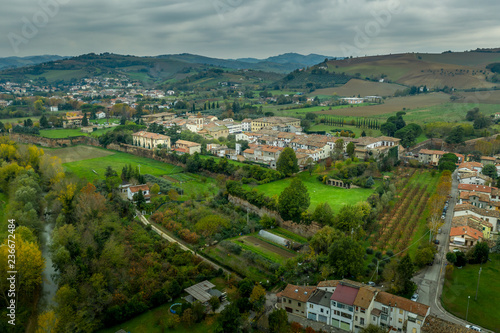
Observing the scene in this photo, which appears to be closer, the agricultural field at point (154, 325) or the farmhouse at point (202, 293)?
the agricultural field at point (154, 325)

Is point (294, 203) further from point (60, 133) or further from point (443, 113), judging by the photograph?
point (443, 113)

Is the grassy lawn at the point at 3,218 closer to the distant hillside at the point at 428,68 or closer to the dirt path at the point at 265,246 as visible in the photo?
the dirt path at the point at 265,246

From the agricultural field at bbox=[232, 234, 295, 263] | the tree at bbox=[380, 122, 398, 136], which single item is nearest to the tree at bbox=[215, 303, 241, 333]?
the agricultural field at bbox=[232, 234, 295, 263]

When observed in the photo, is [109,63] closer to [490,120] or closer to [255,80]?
[255,80]

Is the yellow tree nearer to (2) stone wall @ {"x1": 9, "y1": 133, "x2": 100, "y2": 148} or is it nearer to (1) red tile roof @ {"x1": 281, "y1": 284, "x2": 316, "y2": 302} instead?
(1) red tile roof @ {"x1": 281, "y1": 284, "x2": 316, "y2": 302}

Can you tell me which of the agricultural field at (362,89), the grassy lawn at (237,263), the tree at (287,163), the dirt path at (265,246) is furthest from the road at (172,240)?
the agricultural field at (362,89)

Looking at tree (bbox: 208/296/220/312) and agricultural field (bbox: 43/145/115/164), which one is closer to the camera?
tree (bbox: 208/296/220/312)
